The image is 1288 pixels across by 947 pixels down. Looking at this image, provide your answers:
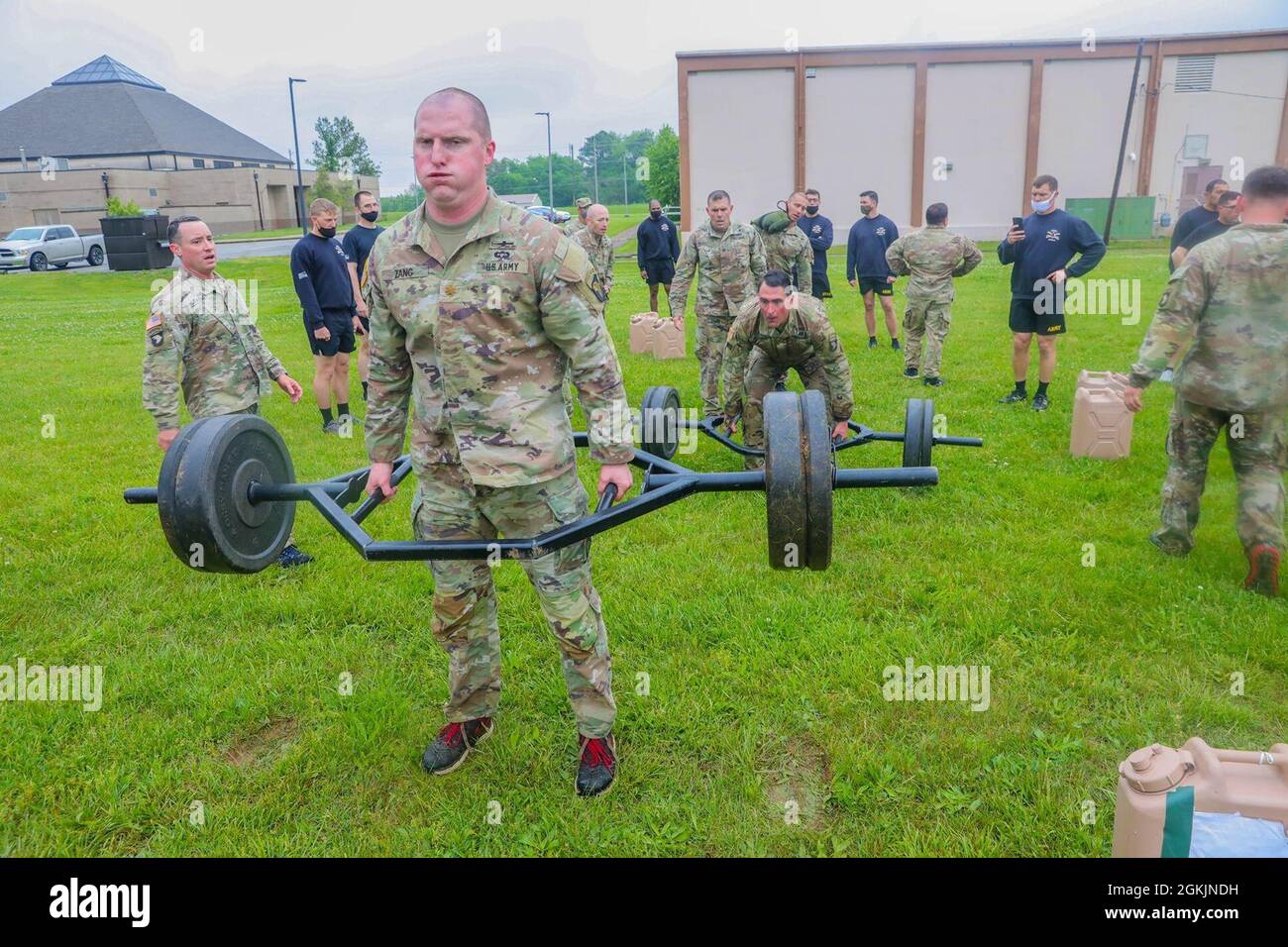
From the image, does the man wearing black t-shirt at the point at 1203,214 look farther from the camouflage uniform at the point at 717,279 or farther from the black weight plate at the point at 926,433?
the black weight plate at the point at 926,433

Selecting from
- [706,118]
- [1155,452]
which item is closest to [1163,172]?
[706,118]

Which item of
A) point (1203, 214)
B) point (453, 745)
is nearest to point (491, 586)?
point (453, 745)

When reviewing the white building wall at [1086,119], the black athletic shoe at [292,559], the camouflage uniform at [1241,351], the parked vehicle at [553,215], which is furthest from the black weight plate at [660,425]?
the white building wall at [1086,119]

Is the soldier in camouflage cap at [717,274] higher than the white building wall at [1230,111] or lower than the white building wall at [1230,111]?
lower

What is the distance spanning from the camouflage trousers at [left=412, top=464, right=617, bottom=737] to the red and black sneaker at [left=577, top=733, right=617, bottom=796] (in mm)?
55

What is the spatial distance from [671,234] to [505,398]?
516 inches

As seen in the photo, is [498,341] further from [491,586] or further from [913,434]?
[913,434]

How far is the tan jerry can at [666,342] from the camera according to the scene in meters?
13.6

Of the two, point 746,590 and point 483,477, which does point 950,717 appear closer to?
point 746,590

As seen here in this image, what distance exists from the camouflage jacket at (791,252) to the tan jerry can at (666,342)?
283cm

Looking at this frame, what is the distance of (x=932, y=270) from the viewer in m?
11.0

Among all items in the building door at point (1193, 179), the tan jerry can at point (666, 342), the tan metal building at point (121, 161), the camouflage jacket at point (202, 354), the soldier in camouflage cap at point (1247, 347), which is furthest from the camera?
the tan metal building at point (121, 161)

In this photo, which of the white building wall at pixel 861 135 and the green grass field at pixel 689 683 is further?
the white building wall at pixel 861 135

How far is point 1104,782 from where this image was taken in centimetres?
373
